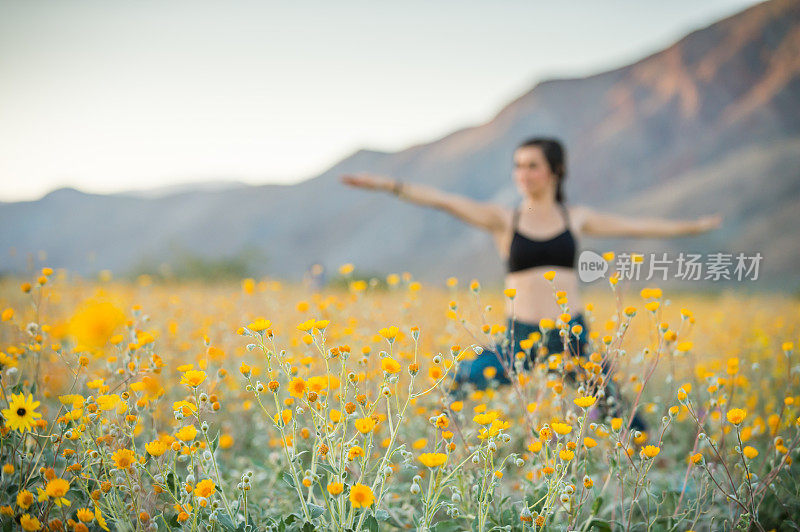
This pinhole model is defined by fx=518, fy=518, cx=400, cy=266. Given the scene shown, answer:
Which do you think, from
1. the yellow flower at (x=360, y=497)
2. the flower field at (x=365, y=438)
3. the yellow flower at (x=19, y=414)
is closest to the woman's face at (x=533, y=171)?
the flower field at (x=365, y=438)

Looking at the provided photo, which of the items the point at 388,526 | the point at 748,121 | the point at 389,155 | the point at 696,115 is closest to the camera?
the point at 388,526

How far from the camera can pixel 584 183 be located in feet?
133

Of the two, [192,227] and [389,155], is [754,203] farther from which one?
[192,227]

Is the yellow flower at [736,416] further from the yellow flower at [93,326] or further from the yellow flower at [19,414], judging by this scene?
the yellow flower at [19,414]

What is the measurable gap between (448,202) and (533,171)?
62 centimetres

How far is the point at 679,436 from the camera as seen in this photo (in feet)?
11.3

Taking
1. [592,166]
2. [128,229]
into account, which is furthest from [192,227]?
[592,166]

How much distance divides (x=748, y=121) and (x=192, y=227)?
50.7 m

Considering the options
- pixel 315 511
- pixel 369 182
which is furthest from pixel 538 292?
pixel 315 511

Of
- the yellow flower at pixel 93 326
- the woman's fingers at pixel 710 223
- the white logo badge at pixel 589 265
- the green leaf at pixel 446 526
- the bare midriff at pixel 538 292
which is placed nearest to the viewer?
the yellow flower at pixel 93 326

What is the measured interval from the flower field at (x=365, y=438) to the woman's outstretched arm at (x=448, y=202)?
869 millimetres

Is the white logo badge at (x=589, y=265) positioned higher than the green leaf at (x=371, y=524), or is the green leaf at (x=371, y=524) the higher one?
the white logo badge at (x=589, y=265)

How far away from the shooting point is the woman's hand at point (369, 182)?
11.5ft

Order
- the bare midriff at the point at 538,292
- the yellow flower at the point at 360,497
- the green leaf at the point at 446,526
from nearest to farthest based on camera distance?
the yellow flower at the point at 360,497 < the green leaf at the point at 446,526 < the bare midriff at the point at 538,292
